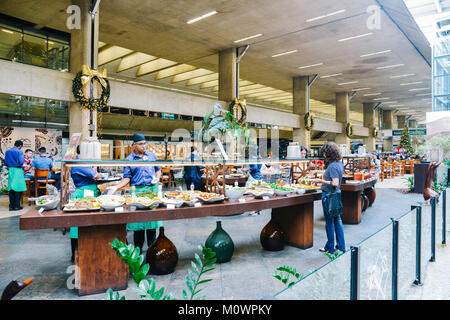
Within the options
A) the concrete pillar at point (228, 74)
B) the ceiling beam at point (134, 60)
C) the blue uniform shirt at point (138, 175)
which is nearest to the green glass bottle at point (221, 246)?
the blue uniform shirt at point (138, 175)

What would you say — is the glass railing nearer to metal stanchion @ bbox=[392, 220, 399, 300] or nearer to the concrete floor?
metal stanchion @ bbox=[392, 220, 399, 300]

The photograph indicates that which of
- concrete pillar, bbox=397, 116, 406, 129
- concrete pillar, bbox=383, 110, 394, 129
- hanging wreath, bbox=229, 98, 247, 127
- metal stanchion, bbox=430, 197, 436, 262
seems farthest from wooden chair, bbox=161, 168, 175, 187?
concrete pillar, bbox=397, 116, 406, 129

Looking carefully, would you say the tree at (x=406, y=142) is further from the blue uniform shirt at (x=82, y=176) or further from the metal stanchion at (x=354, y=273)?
the metal stanchion at (x=354, y=273)

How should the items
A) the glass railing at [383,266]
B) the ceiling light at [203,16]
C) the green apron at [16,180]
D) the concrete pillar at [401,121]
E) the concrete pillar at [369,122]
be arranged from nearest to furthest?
the glass railing at [383,266] < the green apron at [16,180] < the ceiling light at [203,16] < the concrete pillar at [369,122] < the concrete pillar at [401,121]

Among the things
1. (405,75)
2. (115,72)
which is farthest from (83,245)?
(405,75)

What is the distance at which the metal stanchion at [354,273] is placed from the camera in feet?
4.70

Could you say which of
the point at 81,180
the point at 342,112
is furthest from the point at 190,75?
the point at 81,180

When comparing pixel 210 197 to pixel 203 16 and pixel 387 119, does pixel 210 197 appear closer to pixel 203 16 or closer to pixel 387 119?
pixel 203 16

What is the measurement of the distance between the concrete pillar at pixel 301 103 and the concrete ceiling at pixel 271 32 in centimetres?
77

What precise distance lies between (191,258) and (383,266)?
8.12 feet

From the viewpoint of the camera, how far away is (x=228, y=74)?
1253 cm

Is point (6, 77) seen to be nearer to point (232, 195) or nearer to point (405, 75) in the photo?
point (232, 195)

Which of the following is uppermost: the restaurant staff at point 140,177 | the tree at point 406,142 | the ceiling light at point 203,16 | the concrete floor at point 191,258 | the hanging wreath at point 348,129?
the ceiling light at point 203,16

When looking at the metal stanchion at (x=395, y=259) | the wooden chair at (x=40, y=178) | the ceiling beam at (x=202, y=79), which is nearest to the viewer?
the metal stanchion at (x=395, y=259)
